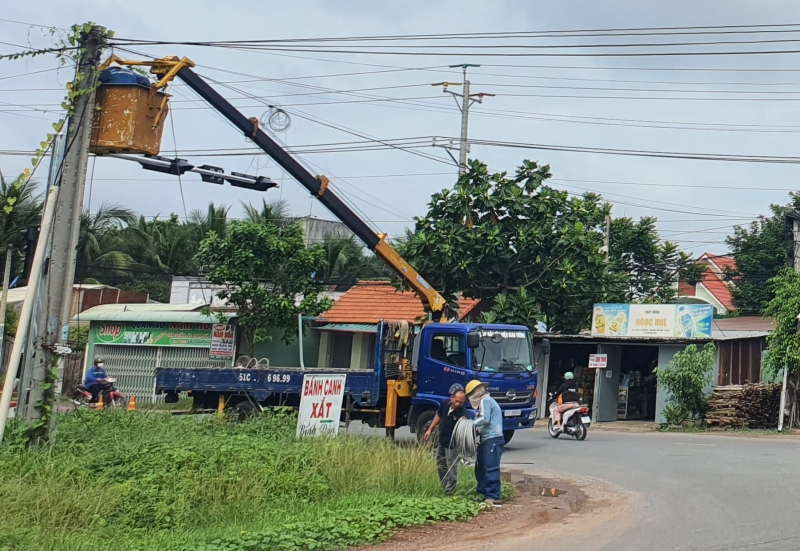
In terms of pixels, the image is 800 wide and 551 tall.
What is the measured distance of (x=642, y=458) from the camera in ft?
55.3

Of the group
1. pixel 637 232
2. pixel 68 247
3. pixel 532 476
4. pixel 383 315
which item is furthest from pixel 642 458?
pixel 637 232

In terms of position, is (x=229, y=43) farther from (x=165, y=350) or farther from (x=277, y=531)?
(x=165, y=350)

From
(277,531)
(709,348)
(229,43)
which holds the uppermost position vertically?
(229,43)

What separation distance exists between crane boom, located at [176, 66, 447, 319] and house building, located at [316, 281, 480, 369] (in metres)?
10.5

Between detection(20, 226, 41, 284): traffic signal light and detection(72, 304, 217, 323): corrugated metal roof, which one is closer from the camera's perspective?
detection(20, 226, 41, 284): traffic signal light

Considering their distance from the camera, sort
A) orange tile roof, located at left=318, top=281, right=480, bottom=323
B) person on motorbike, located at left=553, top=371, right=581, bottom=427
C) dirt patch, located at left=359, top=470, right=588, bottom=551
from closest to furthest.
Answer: dirt patch, located at left=359, top=470, right=588, bottom=551 → person on motorbike, located at left=553, top=371, right=581, bottom=427 → orange tile roof, located at left=318, top=281, right=480, bottom=323

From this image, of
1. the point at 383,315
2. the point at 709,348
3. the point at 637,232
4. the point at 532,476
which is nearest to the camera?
the point at 532,476

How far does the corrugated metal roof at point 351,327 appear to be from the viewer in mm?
31484

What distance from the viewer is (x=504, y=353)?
17.4 m

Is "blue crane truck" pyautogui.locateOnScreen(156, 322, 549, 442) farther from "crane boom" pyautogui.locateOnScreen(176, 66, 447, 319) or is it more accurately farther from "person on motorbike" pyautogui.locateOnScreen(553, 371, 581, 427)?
"person on motorbike" pyautogui.locateOnScreen(553, 371, 581, 427)

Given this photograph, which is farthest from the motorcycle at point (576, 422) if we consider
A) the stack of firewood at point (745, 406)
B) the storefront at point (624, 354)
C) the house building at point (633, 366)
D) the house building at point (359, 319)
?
the house building at point (359, 319)

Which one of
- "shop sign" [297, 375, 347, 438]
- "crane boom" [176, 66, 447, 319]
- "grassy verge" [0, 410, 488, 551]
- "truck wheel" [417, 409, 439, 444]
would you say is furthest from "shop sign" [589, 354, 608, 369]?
"grassy verge" [0, 410, 488, 551]

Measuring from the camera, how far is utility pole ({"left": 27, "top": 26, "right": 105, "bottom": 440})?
11906mm

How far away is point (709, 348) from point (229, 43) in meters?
14.5
